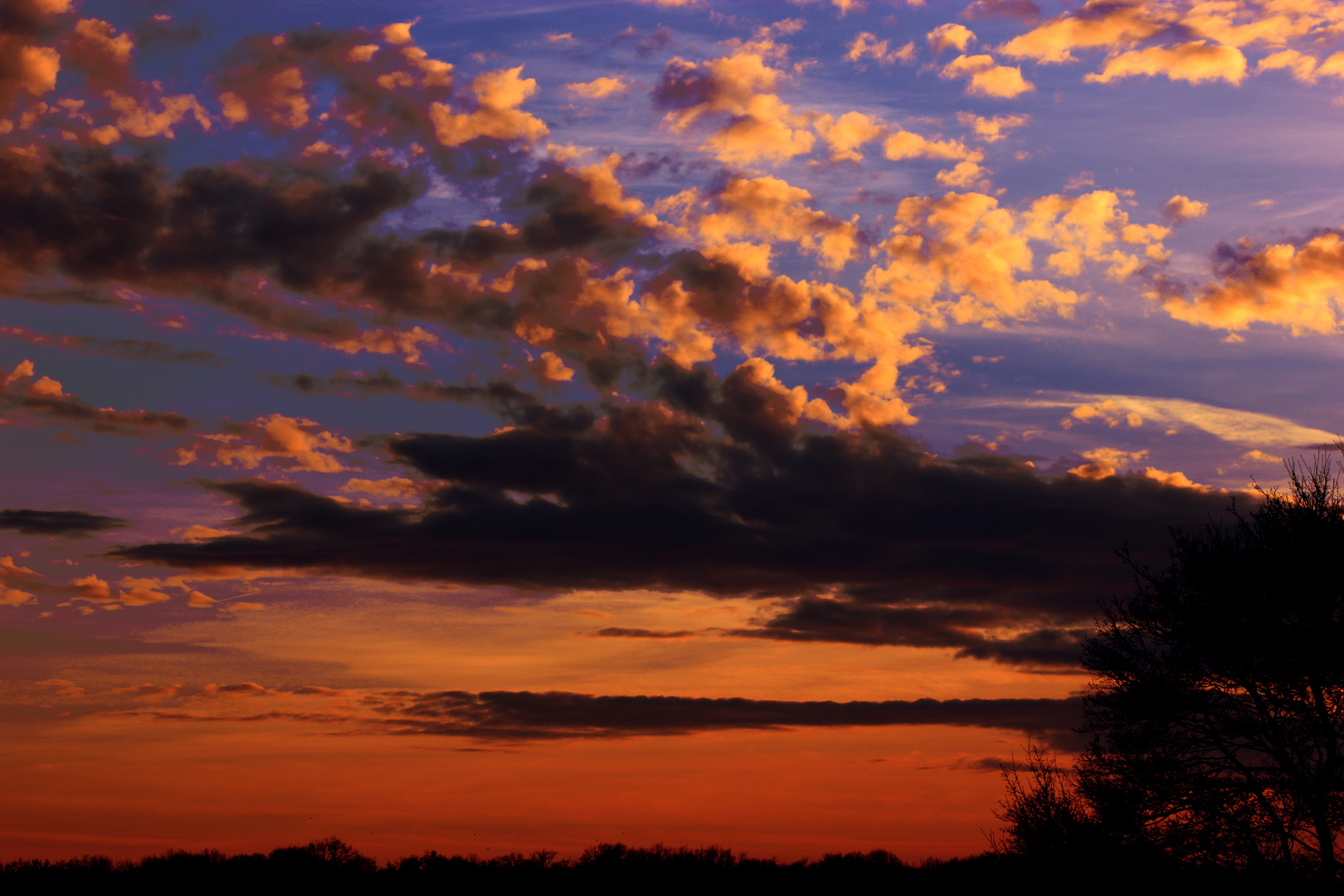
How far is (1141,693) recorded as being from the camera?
2614cm

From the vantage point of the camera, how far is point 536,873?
2845 cm

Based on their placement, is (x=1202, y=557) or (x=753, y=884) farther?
(x=753, y=884)

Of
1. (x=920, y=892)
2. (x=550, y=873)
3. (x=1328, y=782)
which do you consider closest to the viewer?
(x=1328, y=782)

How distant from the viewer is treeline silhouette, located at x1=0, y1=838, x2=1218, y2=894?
2519cm

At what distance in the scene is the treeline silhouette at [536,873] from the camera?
25188 mm

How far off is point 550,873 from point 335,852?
260 inches

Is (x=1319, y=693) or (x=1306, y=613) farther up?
(x=1306, y=613)

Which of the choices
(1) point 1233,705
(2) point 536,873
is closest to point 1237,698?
(1) point 1233,705

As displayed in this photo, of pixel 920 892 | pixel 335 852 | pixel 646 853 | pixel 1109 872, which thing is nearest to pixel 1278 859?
pixel 1109 872

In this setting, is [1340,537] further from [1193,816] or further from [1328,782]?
[1193,816]

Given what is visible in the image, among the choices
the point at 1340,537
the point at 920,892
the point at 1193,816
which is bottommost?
the point at 920,892

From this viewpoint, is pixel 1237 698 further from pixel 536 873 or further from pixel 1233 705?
pixel 536 873

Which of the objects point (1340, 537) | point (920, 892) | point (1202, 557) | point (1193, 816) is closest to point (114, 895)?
point (920, 892)

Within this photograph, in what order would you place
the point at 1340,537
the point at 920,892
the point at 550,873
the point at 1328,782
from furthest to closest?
the point at 920,892, the point at 550,873, the point at 1340,537, the point at 1328,782
